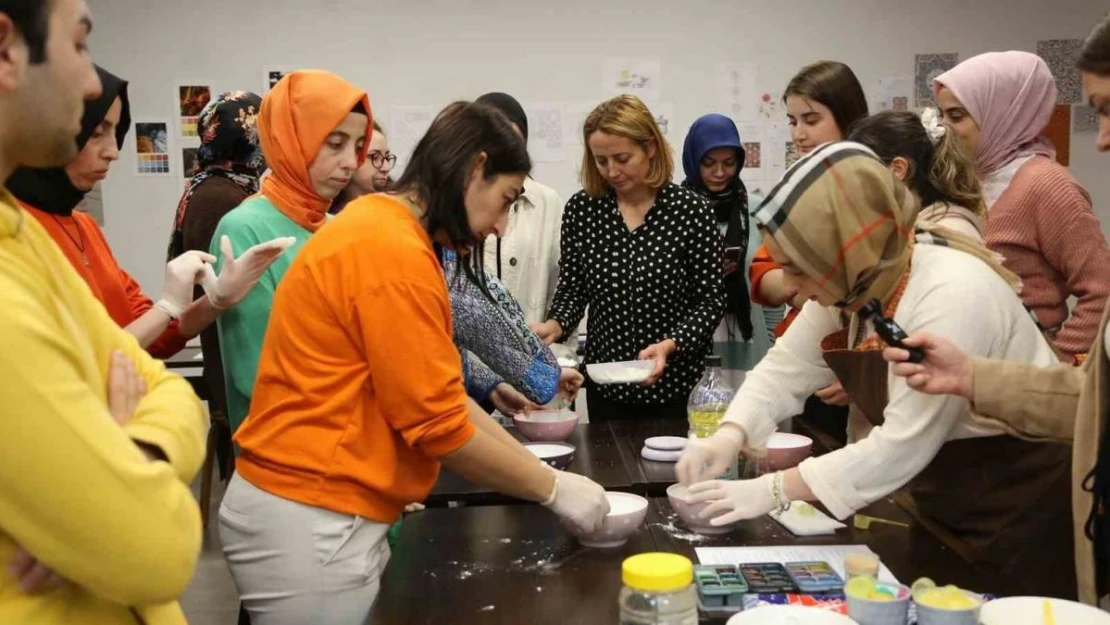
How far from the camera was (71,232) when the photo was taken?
2090mm

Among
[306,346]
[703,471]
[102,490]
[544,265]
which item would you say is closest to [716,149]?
[544,265]

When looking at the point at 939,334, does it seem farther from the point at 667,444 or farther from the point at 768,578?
the point at 667,444

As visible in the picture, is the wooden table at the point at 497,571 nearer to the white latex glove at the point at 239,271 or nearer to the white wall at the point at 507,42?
the white latex glove at the point at 239,271

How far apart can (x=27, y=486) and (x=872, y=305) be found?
119cm

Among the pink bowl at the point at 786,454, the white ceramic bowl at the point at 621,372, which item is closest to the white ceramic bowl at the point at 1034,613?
the pink bowl at the point at 786,454

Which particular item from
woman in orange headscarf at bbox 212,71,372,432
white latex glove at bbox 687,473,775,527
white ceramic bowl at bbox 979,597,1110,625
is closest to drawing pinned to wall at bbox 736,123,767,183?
woman in orange headscarf at bbox 212,71,372,432

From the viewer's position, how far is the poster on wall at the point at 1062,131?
489 cm

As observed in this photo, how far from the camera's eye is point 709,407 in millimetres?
2297

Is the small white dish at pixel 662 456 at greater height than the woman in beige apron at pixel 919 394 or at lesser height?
lesser

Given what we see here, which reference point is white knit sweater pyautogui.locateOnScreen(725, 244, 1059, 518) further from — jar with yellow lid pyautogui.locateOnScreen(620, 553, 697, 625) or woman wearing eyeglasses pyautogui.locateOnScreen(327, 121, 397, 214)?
woman wearing eyeglasses pyautogui.locateOnScreen(327, 121, 397, 214)

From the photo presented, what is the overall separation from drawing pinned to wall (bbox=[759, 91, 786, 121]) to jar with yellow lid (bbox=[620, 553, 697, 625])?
400 cm

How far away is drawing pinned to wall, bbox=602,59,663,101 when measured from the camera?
482 centimetres

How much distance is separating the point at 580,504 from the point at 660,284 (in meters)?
1.32

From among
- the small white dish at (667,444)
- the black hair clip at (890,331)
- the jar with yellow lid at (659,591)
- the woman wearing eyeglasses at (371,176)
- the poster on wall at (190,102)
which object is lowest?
the small white dish at (667,444)
